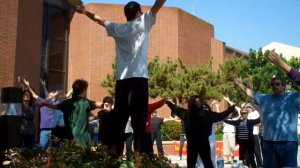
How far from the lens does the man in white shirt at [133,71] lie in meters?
4.11

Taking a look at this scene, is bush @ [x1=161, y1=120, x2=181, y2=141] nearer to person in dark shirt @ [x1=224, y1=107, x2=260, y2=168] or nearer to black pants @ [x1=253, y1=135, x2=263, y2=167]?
black pants @ [x1=253, y1=135, x2=263, y2=167]

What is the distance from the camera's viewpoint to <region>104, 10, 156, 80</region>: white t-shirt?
4180mm

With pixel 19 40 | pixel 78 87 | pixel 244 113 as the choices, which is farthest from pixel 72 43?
pixel 78 87

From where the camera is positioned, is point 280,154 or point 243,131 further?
point 243,131

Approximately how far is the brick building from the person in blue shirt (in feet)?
35.3

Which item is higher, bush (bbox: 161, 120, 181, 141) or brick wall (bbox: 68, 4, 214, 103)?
brick wall (bbox: 68, 4, 214, 103)

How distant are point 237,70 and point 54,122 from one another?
2599cm

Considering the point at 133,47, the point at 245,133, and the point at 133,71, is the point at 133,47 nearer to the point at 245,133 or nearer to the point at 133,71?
the point at 133,71

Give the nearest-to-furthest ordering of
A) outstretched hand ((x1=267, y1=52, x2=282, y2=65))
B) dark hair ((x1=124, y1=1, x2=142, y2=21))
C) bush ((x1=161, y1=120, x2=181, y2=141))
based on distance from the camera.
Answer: dark hair ((x1=124, y1=1, x2=142, y2=21)) < outstretched hand ((x1=267, y1=52, x2=282, y2=65)) < bush ((x1=161, y1=120, x2=181, y2=141))

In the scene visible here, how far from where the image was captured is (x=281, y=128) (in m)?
5.53

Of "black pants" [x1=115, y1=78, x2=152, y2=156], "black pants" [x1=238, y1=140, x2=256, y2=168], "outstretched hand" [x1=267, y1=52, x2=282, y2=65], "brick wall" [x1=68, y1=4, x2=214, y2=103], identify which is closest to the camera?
"black pants" [x1=115, y1=78, x2=152, y2=156]

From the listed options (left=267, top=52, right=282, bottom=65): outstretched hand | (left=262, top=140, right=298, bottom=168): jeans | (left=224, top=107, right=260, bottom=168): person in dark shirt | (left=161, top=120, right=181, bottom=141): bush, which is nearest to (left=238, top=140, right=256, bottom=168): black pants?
(left=224, top=107, right=260, bottom=168): person in dark shirt

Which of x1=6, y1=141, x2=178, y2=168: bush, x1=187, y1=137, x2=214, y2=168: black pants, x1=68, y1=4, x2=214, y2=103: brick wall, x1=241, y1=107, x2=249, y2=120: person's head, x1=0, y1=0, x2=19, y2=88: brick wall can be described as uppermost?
x1=68, y1=4, x2=214, y2=103: brick wall

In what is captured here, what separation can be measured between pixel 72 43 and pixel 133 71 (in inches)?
1192
